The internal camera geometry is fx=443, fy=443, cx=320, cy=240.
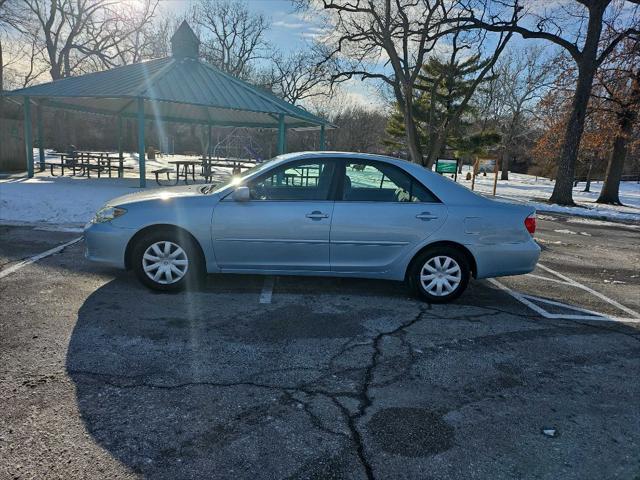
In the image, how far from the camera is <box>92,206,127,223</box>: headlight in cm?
480

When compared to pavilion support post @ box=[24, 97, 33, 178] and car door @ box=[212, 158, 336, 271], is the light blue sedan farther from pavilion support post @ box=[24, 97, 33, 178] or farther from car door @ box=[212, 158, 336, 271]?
pavilion support post @ box=[24, 97, 33, 178]

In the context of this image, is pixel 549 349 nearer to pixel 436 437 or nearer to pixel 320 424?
pixel 436 437

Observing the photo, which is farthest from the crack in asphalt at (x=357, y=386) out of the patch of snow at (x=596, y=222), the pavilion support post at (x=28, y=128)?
the pavilion support post at (x=28, y=128)

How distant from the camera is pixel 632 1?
17156 mm

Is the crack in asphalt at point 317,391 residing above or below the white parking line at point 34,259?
below

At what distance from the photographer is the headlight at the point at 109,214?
189 inches

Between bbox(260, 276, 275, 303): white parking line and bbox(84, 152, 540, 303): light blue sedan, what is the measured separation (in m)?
0.32

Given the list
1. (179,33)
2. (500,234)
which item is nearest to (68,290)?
(500,234)

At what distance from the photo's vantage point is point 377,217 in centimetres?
477

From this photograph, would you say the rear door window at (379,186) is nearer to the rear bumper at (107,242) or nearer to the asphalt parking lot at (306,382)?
the asphalt parking lot at (306,382)

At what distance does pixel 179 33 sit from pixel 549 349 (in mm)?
16031

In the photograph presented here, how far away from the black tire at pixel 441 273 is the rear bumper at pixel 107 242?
3.12 m

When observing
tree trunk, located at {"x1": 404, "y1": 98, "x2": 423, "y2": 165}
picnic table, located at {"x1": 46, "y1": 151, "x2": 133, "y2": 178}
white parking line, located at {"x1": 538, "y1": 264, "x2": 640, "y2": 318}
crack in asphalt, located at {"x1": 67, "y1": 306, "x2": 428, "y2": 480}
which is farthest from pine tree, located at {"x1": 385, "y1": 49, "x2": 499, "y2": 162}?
crack in asphalt, located at {"x1": 67, "y1": 306, "x2": 428, "y2": 480}

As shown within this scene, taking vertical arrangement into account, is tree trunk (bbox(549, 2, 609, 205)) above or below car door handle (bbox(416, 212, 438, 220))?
above
